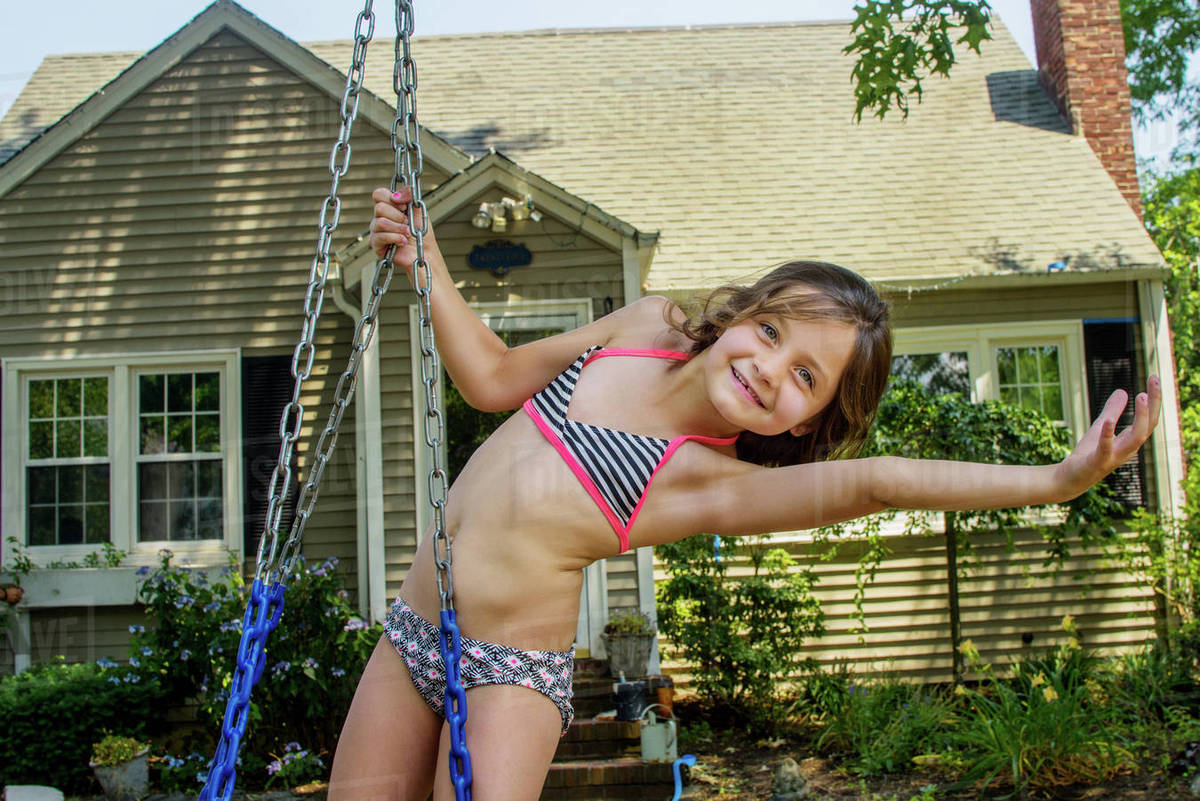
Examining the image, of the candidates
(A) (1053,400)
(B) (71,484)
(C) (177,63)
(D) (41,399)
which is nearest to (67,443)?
(B) (71,484)

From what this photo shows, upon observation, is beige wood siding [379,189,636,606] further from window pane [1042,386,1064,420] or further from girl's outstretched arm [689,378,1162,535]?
girl's outstretched arm [689,378,1162,535]

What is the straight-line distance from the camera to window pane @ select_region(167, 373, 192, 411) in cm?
609

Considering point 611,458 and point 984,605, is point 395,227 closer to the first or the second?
point 611,458

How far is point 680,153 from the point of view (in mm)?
7402

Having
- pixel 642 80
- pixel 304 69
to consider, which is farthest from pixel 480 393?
pixel 642 80

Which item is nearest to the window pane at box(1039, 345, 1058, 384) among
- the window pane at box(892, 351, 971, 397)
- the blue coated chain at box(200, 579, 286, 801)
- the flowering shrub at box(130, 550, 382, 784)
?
the window pane at box(892, 351, 971, 397)

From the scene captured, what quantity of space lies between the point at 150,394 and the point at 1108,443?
234 inches

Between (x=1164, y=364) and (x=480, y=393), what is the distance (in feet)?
20.4

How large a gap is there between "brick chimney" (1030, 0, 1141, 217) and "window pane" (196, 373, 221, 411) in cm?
637

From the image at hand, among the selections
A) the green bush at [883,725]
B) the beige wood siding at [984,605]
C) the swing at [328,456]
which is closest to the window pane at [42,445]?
the beige wood siding at [984,605]

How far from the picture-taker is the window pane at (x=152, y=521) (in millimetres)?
5949

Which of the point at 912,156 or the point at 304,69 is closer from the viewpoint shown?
the point at 304,69

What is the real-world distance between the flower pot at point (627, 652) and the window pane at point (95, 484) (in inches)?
126

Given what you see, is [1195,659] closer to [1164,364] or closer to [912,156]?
[1164,364]
